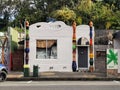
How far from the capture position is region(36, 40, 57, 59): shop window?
127 ft

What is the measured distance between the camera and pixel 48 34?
38469 mm

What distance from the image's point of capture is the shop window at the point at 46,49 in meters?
38.6

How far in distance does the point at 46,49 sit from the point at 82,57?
136 inches

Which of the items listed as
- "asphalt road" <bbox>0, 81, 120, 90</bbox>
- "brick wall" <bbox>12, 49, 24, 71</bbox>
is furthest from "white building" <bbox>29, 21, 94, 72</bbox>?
"asphalt road" <bbox>0, 81, 120, 90</bbox>

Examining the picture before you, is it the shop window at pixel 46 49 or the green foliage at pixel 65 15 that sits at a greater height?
the green foliage at pixel 65 15

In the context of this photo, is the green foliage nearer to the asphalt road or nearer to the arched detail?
the arched detail

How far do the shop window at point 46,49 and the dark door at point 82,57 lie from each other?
2.34 metres

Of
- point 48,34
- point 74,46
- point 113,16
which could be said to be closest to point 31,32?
point 48,34

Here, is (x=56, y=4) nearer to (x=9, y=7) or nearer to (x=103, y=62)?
(x=9, y=7)
